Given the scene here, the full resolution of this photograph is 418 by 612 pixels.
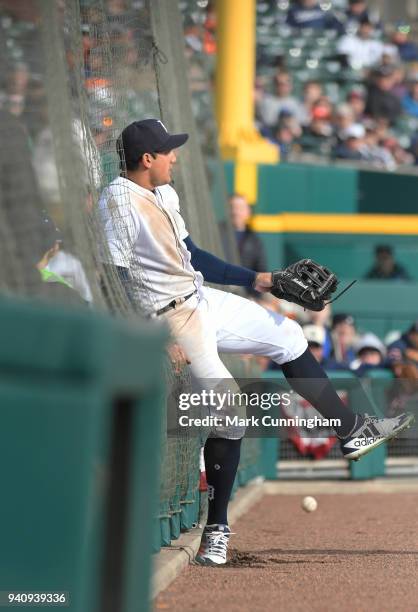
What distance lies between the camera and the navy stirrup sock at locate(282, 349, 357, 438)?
5.89 meters

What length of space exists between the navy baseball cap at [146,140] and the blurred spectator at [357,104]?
11318mm

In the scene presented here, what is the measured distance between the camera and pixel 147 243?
5.52 meters

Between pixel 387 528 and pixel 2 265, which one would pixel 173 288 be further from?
pixel 387 528

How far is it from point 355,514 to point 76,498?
5870 millimetres

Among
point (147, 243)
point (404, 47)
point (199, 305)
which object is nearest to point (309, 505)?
point (199, 305)

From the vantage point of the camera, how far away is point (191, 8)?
36.9ft

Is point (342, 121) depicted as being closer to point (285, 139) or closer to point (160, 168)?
point (285, 139)

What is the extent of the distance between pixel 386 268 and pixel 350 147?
2.48 m

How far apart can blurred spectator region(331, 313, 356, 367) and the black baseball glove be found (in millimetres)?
5437

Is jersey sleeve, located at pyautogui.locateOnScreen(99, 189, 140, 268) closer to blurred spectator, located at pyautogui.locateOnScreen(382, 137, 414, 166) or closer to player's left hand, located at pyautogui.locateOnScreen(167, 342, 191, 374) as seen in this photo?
player's left hand, located at pyautogui.locateOnScreen(167, 342, 191, 374)

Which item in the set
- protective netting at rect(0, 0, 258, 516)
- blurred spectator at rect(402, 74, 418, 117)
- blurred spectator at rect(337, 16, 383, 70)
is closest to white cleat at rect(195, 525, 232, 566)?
protective netting at rect(0, 0, 258, 516)

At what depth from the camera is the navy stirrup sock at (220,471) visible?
18.6ft

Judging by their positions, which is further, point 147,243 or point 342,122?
point 342,122

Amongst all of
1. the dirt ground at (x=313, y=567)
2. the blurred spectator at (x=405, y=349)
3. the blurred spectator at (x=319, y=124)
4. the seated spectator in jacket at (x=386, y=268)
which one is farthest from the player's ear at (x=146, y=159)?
the blurred spectator at (x=319, y=124)
